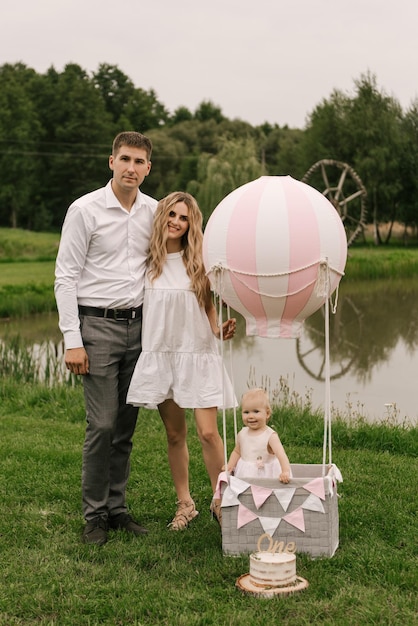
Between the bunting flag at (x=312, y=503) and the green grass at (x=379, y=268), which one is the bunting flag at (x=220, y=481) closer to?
the bunting flag at (x=312, y=503)

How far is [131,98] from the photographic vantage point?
5628cm

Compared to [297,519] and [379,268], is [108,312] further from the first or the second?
[379,268]

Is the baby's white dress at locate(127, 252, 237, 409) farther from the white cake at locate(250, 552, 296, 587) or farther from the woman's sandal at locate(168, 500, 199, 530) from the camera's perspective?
the white cake at locate(250, 552, 296, 587)

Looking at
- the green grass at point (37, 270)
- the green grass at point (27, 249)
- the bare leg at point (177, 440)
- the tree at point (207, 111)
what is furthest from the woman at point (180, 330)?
the tree at point (207, 111)

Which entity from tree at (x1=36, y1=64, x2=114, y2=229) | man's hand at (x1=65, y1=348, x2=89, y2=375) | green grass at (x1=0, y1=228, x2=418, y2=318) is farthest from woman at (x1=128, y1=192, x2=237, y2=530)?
tree at (x1=36, y1=64, x2=114, y2=229)

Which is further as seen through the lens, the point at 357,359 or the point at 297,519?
the point at 357,359

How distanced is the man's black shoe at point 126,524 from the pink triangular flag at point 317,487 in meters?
0.90

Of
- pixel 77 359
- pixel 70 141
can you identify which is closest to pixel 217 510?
pixel 77 359

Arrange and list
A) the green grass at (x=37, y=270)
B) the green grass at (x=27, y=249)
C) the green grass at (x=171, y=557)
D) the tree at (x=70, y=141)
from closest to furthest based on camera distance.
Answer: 1. the green grass at (x=171, y=557)
2. the green grass at (x=37, y=270)
3. the green grass at (x=27, y=249)
4. the tree at (x=70, y=141)

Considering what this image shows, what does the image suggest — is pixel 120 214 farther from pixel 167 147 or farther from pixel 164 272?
pixel 167 147

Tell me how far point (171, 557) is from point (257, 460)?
1.93 feet

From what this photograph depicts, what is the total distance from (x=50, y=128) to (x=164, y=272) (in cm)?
4862

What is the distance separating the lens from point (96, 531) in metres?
4.22

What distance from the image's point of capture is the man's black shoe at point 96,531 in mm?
4172
